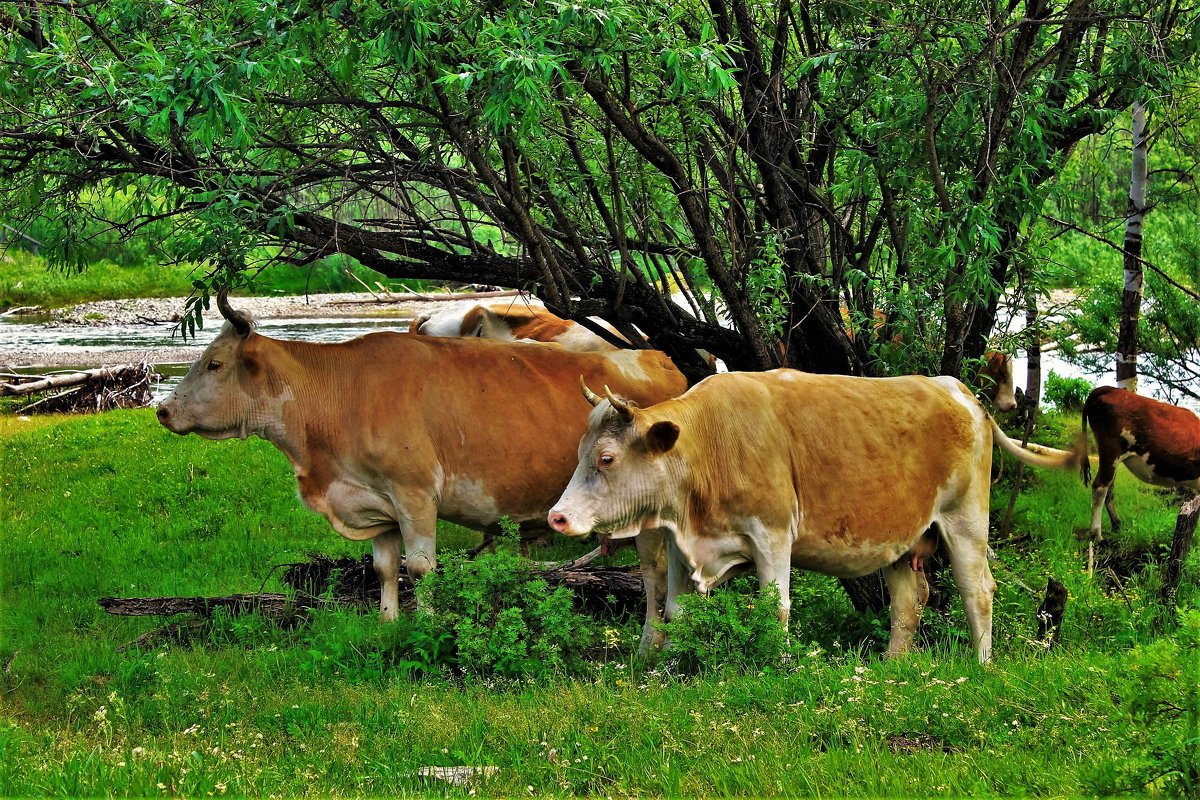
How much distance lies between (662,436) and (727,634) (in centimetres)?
121

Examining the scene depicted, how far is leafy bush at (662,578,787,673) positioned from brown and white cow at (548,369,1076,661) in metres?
0.20

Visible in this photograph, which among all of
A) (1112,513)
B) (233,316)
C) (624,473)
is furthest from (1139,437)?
(233,316)

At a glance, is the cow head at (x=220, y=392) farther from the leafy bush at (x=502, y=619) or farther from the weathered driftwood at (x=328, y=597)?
the leafy bush at (x=502, y=619)

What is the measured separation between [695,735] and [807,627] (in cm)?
327

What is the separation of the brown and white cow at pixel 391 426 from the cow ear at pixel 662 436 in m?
1.78

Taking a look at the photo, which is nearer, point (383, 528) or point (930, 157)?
point (930, 157)

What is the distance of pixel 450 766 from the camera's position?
19.2 feet

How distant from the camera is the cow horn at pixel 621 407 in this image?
731 centimetres

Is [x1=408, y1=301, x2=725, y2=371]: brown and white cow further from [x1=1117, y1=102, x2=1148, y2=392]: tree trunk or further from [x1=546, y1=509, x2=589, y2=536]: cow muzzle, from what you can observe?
[x1=546, y1=509, x2=589, y2=536]: cow muzzle

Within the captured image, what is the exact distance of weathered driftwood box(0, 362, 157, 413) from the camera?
20688 millimetres

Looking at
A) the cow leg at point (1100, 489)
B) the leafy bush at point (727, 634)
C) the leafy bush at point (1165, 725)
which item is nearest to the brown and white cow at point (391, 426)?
the leafy bush at point (727, 634)

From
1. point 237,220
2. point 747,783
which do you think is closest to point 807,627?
point 747,783

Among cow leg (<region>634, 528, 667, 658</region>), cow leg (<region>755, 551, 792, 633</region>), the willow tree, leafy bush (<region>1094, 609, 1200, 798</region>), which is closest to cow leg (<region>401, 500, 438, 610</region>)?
cow leg (<region>634, 528, 667, 658</region>)

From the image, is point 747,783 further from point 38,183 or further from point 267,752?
point 38,183
